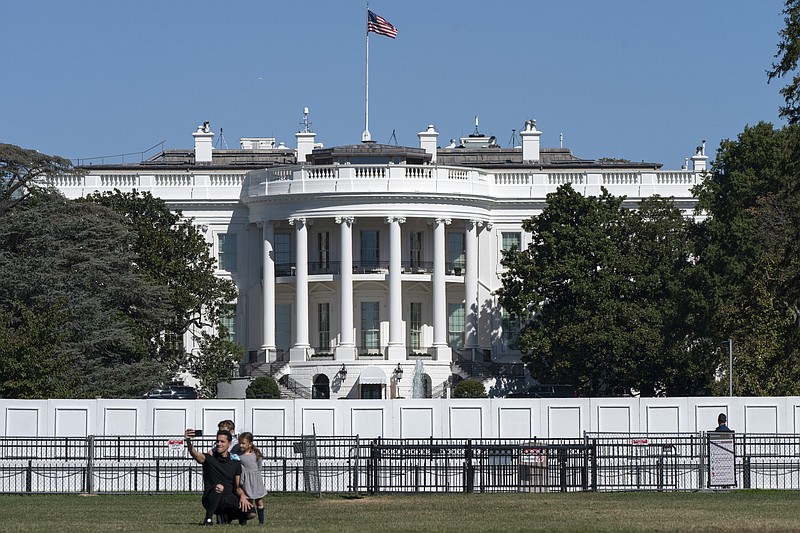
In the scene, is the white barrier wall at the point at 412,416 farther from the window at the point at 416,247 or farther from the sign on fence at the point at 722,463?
the window at the point at 416,247

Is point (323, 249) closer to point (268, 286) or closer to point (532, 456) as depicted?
point (268, 286)

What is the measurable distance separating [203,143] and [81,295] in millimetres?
39414

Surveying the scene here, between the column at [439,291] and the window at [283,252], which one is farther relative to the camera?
the window at [283,252]

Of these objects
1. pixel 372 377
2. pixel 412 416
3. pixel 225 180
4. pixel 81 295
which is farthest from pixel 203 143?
pixel 412 416

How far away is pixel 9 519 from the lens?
37844 mm

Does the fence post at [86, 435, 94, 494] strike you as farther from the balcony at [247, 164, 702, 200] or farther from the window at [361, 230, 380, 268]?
the window at [361, 230, 380, 268]

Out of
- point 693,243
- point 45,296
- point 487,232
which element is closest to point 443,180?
point 487,232

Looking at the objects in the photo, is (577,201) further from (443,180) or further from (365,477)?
(365,477)

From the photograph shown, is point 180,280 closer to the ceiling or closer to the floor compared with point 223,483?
closer to the ceiling

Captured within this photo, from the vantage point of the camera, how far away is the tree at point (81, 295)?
254ft

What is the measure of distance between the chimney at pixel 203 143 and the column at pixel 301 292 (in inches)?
586

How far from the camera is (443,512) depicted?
3984 centimetres

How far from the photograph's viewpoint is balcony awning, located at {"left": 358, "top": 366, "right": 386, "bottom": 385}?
10062cm

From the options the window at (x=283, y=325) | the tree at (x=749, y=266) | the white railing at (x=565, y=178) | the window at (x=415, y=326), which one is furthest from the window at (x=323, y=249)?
the tree at (x=749, y=266)
